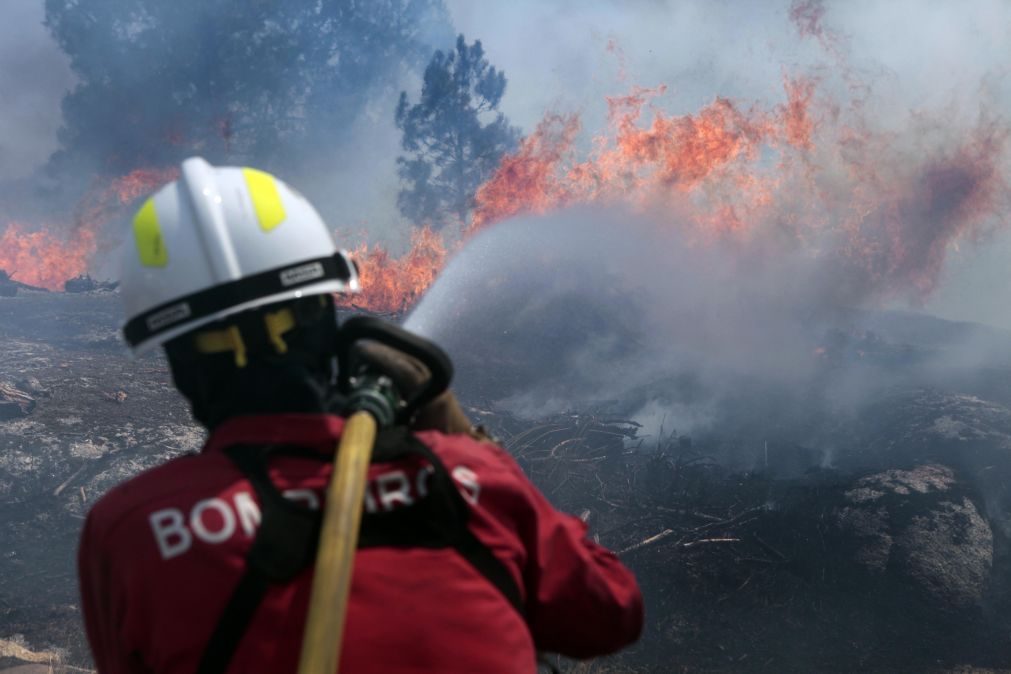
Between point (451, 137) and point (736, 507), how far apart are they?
82.4 ft

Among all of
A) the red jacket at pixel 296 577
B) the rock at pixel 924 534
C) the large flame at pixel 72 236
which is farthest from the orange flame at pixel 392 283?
the red jacket at pixel 296 577

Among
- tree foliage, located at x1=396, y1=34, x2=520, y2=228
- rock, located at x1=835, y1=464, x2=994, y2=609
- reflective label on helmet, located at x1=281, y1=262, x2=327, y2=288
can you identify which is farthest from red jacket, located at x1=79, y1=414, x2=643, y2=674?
tree foliage, located at x1=396, y1=34, x2=520, y2=228

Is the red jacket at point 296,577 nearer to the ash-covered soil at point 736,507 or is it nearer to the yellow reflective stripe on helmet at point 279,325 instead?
the yellow reflective stripe on helmet at point 279,325

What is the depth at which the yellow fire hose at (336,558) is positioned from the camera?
1.31m

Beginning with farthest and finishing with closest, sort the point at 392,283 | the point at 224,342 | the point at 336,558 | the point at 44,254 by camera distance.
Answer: the point at 44,254, the point at 392,283, the point at 224,342, the point at 336,558

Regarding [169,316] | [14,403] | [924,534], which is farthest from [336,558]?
[14,403]

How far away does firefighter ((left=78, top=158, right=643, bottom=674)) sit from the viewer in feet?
4.68

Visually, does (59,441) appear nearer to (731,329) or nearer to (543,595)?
(543,595)

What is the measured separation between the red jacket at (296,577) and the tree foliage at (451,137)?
97.8 ft

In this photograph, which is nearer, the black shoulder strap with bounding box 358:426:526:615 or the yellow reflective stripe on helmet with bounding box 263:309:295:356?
the black shoulder strap with bounding box 358:426:526:615

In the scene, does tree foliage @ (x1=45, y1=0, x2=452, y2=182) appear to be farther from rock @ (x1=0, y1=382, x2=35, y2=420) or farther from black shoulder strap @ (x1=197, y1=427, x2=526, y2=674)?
black shoulder strap @ (x1=197, y1=427, x2=526, y2=674)

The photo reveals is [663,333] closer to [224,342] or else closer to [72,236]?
[224,342]

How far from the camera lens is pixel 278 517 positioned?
1.46 m

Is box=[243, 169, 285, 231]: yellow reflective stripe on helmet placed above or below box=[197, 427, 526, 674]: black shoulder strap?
above
